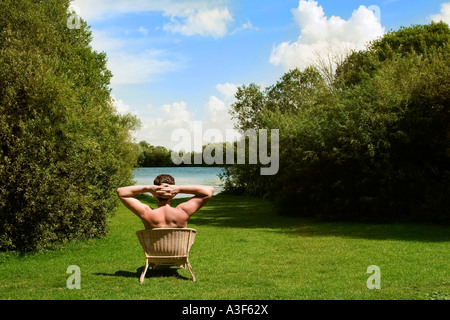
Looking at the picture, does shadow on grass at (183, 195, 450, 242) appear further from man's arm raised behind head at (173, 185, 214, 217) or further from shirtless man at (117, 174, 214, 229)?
shirtless man at (117, 174, 214, 229)

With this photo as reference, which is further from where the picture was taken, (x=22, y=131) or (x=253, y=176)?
(x=253, y=176)

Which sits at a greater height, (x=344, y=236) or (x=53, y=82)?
(x=53, y=82)

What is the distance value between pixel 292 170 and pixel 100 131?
1008 cm

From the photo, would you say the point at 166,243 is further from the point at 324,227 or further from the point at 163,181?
the point at 324,227

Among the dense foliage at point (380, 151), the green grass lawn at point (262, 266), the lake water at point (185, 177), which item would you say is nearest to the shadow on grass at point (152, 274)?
the green grass lawn at point (262, 266)

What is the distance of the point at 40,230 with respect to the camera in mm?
13227

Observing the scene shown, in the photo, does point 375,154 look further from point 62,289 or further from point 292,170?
point 62,289

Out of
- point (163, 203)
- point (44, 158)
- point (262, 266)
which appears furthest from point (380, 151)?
point (44, 158)

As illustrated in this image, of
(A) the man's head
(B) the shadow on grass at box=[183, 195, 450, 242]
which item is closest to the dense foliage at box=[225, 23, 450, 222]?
(B) the shadow on grass at box=[183, 195, 450, 242]

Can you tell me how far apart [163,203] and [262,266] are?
10.7 ft

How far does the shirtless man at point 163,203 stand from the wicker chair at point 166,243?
0.32 metres

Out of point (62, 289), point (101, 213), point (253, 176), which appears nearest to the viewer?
point (62, 289)

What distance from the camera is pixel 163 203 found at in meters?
8.88

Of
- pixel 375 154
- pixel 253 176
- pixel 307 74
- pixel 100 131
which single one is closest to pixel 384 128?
pixel 375 154
